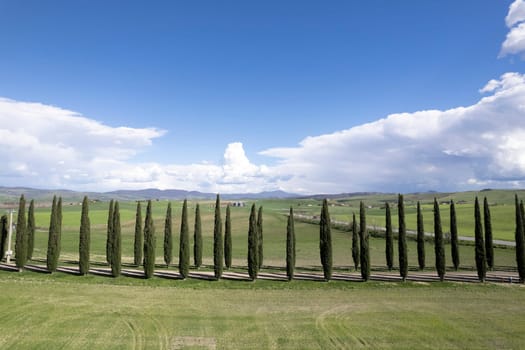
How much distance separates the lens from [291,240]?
41625mm

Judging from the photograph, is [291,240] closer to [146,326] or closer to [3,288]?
[146,326]

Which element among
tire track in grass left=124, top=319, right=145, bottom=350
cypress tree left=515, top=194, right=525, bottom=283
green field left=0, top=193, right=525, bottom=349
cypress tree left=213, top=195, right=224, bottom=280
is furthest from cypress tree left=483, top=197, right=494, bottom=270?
tire track in grass left=124, top=319, right=145, bottom=350

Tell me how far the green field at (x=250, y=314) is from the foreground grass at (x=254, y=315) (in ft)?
0.25

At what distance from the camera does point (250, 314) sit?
84.0ft

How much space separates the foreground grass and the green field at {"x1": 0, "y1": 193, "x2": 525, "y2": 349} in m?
0.08

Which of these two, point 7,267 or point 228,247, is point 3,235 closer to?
point 7,267

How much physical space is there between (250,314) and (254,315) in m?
0.41

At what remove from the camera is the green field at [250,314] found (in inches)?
797

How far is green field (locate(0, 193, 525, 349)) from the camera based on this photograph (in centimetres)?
2025

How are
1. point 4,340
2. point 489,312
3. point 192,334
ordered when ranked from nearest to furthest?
point 4,340 < point 192,334 < point 489,312

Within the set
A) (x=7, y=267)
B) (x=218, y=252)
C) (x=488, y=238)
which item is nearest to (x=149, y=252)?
(x=218, y=252)

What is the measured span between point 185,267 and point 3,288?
712 inches

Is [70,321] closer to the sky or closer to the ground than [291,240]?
closer to the ground

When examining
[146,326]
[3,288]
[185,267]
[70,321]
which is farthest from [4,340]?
[185,267]
